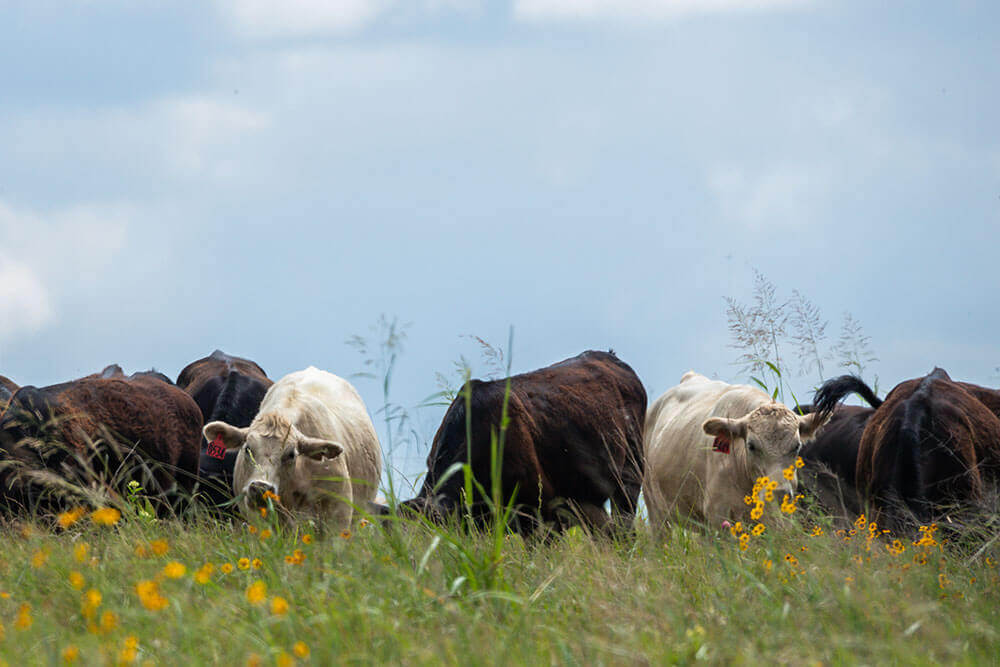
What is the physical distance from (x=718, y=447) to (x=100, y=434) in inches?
206

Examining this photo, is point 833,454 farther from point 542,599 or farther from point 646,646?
point 646,646

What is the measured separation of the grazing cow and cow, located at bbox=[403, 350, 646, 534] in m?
0.28

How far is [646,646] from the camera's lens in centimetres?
335

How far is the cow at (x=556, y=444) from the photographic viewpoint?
324 inches

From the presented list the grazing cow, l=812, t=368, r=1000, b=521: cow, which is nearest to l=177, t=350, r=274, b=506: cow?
the grazing cow

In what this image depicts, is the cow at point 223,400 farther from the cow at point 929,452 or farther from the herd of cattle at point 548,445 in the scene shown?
the cow at point 929,452

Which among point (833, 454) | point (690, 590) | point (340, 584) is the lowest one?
point (833, 454)

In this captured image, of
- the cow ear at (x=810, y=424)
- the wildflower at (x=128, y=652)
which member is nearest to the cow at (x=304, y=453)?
the wildflower at (x=128, y=652)

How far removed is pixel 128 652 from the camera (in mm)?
3084

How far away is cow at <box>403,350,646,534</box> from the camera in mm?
8227

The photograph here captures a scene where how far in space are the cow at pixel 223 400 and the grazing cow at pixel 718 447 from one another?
4.00 meters

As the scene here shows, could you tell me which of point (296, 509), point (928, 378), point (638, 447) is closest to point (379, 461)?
point (296, 509)

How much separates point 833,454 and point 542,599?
6218 millimetres

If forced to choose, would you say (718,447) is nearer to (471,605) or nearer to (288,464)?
(288,464)
